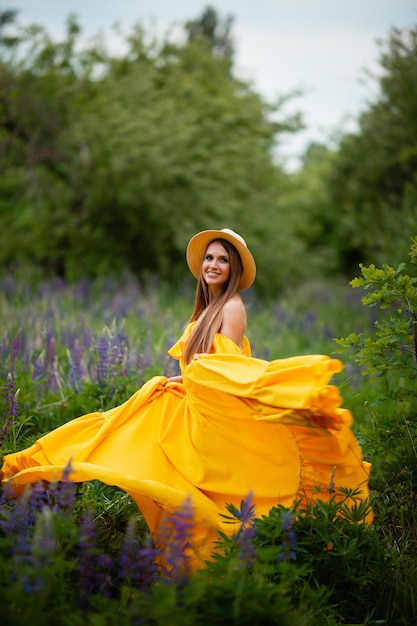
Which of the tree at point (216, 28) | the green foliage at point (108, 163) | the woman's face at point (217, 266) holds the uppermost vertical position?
the tree at point (216, 28)

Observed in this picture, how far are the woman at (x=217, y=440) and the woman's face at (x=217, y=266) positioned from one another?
19 centimetres

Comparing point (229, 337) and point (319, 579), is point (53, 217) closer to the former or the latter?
point (229, 337)

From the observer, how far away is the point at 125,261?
544 inches

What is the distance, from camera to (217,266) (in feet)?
12.1

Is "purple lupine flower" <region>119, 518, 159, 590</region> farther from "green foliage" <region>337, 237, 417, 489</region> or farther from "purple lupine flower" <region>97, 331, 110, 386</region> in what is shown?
"purple lupine flower" <region>97, 331, 110, 386</region>

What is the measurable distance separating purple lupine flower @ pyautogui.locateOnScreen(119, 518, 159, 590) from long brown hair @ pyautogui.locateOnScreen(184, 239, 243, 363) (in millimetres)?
1196

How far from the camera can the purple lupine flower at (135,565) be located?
2.40 meters

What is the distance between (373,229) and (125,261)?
5.62 meters

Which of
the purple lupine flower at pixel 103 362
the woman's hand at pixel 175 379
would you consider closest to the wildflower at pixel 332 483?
the woman's hand at pixel 175 379

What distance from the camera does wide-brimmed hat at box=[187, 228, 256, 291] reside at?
364 cm

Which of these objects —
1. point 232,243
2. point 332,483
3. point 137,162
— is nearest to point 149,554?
point 332,483

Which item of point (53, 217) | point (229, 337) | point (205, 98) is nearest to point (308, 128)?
point (205, 98)

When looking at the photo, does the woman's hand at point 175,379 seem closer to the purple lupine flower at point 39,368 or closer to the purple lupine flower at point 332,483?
the purple lupine flower at point 332,483

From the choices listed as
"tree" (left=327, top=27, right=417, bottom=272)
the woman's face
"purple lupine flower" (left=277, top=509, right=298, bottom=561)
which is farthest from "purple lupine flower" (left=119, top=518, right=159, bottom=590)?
"tree" (left=327, top=27, right=417, bottom=272)
